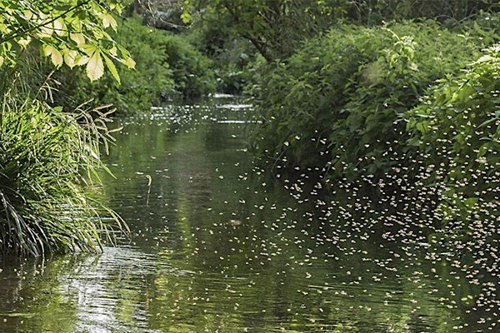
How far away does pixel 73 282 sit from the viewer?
7.56 meters

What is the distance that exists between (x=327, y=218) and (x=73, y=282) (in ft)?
14.3

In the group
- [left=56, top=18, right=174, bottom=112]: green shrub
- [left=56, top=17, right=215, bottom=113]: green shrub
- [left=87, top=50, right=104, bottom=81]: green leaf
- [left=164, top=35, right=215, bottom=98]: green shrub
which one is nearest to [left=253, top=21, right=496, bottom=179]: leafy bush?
[left=56, top=17, right=215, bottom=113]: green shrub

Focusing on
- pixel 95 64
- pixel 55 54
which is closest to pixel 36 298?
pixel 55 54

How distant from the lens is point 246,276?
320 inches

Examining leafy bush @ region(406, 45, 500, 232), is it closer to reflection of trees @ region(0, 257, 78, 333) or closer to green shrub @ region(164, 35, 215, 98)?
reflection of trees @ region(0, 257, 78, 333)

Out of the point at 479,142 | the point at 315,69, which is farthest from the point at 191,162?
the point at 479,142

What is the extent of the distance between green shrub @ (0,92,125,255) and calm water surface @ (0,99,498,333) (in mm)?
248

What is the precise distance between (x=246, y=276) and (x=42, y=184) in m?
1.90

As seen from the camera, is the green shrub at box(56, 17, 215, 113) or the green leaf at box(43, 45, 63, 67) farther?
the green shrub at box(56, 17, 215, 113)

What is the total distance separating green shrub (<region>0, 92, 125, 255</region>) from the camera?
27.6 ft

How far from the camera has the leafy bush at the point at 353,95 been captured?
527 inches

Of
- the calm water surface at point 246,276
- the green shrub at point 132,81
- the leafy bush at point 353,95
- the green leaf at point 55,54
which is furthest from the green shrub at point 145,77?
the green leaf at point 55,54

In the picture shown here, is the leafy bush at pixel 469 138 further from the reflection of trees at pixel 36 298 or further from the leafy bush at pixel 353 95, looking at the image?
the reflection of trees at pixel 36 298

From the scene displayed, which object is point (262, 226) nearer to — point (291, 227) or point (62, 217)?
point (291, 227)
